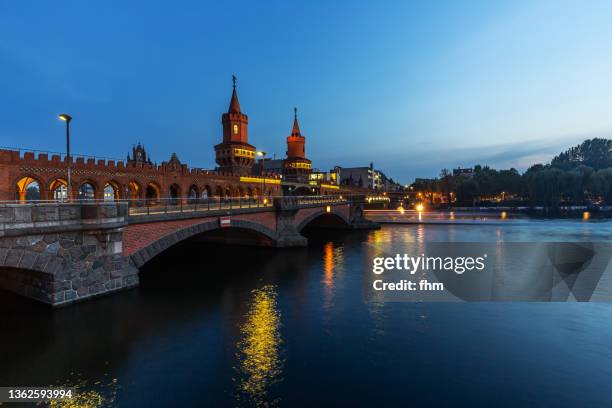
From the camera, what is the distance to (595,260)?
32.7 m

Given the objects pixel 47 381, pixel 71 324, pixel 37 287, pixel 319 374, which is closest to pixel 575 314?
pixel 319 374

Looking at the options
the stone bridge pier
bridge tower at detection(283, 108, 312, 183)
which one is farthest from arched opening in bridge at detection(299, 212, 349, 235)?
bridge tower at detection(283, 108, 312, 183)

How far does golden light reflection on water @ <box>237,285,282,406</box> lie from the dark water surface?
0.05 meters

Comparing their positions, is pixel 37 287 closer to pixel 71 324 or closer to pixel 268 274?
pixel 71 324

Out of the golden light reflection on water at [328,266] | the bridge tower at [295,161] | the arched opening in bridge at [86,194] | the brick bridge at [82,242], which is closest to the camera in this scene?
the brick bridge at [82,242]

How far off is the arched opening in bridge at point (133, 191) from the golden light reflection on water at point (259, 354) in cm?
3045

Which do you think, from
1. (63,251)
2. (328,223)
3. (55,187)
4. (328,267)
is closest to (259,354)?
(63,251)

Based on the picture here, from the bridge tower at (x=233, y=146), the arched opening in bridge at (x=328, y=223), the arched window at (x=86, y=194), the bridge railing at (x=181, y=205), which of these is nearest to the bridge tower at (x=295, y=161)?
the bridge tower at (x=233, y=146)

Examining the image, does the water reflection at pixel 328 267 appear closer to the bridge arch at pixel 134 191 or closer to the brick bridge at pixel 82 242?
the brick bridge at pixel 82 242

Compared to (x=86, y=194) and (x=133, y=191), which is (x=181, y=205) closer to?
(x=133, y=191)

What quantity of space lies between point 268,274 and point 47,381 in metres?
17.3

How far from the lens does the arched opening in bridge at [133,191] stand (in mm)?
42019

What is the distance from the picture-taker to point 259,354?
13.3 metres

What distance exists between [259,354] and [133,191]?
43195 millimetres
